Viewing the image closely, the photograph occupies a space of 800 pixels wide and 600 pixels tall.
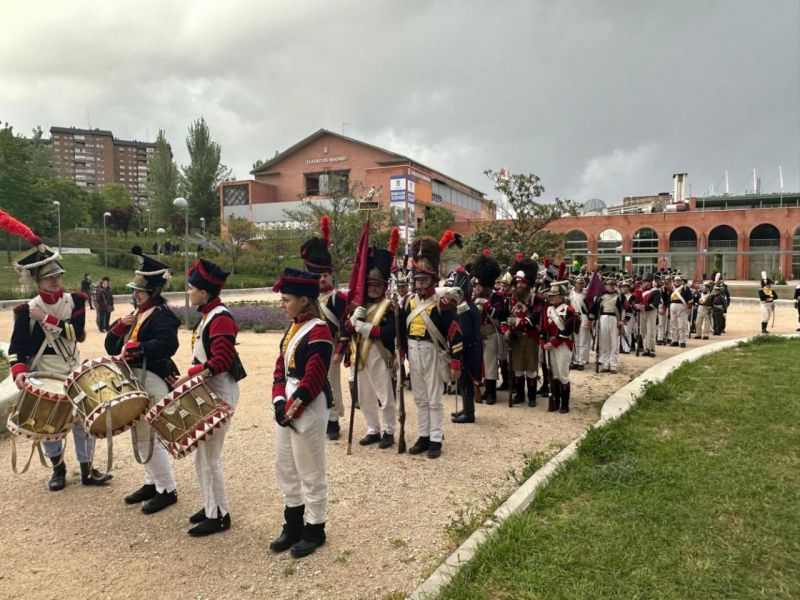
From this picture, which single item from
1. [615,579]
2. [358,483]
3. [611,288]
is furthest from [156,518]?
[611,288]

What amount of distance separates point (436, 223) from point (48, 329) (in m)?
35.3

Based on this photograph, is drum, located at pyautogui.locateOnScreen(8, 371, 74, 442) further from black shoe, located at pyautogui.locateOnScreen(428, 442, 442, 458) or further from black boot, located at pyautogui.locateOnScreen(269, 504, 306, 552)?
black shoe, located at pyautogui.locateOnScreen(428, 442, 442, 458)

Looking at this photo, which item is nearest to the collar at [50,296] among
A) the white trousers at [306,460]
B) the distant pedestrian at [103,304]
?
the white trousers at [306,460]

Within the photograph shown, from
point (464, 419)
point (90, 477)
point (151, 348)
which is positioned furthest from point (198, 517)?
point (464, 419)

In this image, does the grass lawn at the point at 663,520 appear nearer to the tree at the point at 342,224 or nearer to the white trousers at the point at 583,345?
the white trousers at the point at 583,345

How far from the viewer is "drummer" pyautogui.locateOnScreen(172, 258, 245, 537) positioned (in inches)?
157

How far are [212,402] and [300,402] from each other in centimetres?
73

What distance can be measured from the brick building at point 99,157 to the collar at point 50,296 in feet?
455

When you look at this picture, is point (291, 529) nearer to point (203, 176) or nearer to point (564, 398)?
point (564, 398)

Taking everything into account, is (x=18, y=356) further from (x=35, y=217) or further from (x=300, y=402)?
(x=35, y=217)

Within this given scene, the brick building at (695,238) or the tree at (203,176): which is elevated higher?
the tree at (203,176)

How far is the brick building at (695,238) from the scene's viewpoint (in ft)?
140

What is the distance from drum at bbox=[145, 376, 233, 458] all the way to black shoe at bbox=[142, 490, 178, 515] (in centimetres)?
106

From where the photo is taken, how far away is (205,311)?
416 centimetres
